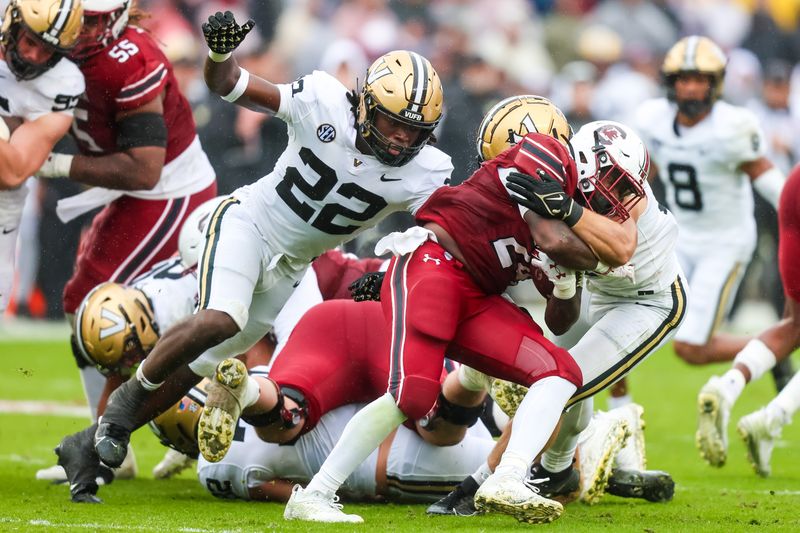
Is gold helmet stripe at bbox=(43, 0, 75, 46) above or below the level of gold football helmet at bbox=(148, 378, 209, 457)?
above

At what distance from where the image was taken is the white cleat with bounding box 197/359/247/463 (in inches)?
194

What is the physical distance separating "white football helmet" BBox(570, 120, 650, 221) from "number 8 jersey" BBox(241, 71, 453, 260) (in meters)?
0.73

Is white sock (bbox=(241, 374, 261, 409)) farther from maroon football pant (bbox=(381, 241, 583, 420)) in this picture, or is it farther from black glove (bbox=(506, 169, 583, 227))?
black glove (bbox=(506, 169, 583, 227))

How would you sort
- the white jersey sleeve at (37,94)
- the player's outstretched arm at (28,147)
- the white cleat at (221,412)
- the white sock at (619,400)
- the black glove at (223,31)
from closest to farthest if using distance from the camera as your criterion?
the white cleat at (221,412) → the black glove at (223,31) → the player's outstretched arm at (28,147) → the white jersey sleeve at (37,94) → the white sock at (619,400)

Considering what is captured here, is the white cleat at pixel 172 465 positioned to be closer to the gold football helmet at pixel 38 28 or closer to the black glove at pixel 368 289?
the black glove at pixel 368 289

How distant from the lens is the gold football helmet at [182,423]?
18.4 feet

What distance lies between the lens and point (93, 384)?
6.61 metres

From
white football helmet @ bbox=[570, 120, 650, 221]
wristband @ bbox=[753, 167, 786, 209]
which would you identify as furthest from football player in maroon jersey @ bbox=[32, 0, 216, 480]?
wristband @ bbox=[753, 167, 786, 209]

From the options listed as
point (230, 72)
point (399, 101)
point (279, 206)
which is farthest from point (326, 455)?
point (230, 72)

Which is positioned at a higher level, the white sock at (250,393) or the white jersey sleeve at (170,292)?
the white jersey sleeve at (170,292)

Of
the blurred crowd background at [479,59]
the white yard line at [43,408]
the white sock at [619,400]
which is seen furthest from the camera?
the blurred crowd background at [479,59]

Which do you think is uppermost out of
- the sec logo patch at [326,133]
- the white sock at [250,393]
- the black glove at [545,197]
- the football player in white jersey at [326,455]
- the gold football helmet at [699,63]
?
the gold football helmet at [699,63]

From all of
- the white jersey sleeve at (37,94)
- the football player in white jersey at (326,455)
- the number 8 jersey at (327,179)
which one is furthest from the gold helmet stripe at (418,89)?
the white jersey sleeve at (37,94)

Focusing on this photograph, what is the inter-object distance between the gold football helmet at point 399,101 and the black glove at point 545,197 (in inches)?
24.8
